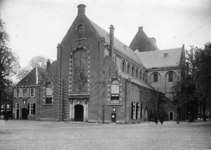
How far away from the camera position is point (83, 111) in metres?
36.8

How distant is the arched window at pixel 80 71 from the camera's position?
37.4 metres

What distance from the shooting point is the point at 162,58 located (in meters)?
56.7

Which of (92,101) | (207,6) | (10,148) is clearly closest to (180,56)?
(92,101)

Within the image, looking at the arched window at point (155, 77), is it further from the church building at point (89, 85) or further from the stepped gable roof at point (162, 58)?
the church building at point (89, 85)

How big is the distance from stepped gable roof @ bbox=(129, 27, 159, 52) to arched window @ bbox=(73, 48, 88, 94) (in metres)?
30.6

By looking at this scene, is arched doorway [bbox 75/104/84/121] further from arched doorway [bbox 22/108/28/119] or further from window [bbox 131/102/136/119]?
arched doorway [bbox 22/108/28/119]

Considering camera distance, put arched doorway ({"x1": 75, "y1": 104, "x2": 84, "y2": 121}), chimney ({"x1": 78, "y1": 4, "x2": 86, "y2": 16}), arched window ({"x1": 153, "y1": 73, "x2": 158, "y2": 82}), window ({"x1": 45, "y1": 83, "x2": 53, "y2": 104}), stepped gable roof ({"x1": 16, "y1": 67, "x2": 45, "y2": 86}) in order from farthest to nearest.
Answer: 1. arched window ({"x1": 153, "y1": 73, "x2": 158, "y2": 82})
2. stepped gable roof ({"x1": 16, "y1": 67, "x2": 45, "y2": 86})
3. window ({"x1": 45, "y1": 83, "x2": 53, "y2": 104})
4. chimney ({"x1": 78, "y1": 4, "x2": 86, "y2": 16})
5. arched doorway ({"x1": 75, "y1": 104, "x2": 84, "y2": 121})

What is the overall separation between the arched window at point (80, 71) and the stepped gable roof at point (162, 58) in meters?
21.9

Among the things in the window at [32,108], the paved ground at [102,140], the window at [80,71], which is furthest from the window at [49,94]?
the paved ground at [102,140]

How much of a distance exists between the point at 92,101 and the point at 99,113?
2145 millimetres

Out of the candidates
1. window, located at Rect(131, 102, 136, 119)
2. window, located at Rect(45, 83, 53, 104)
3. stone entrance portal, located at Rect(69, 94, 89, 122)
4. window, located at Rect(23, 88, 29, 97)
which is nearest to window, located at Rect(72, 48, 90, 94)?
stone entrance portal, located at Rect(69, 94, 89, 122)

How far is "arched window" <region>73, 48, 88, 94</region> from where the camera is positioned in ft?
123

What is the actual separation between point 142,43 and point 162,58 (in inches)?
431

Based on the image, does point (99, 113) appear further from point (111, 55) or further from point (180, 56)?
point (180, 56)
